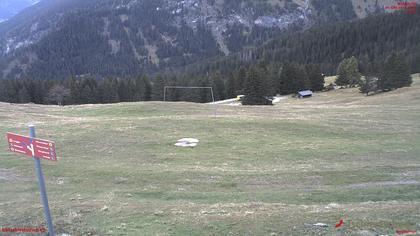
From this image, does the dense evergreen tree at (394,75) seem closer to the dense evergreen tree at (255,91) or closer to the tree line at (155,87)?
the tree line at (155,87)

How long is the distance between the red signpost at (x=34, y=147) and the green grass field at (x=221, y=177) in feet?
15.3

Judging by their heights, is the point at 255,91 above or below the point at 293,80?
below

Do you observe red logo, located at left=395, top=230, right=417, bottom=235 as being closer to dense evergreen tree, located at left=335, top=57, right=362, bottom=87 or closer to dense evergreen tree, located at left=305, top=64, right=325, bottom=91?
dense evergreen tree, located at left=335, top=57, right=362, bottom=87

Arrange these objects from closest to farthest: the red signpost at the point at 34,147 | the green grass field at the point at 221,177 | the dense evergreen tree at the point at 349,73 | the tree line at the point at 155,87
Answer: the red signpost at the point at 34,147
the green grass field at the point at 221,177
the tree line at the point at 155,87
the dense evergreen tree at the point at 349,73

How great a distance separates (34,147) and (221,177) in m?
14.6

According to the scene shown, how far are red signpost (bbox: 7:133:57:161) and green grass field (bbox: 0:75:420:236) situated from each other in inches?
183

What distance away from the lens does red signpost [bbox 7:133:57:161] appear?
1197cm

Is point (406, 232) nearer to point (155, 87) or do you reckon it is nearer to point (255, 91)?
point (255, 91)

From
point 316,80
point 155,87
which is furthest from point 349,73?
point 155,87

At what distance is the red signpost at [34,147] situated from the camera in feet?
39.3

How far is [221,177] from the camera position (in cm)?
2502

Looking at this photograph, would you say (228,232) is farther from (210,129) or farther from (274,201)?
(210,129)

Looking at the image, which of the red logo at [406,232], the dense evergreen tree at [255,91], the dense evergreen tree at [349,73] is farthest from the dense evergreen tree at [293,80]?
the red logo at [406,232]

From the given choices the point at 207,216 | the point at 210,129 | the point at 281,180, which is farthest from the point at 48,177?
the point at 210,129
